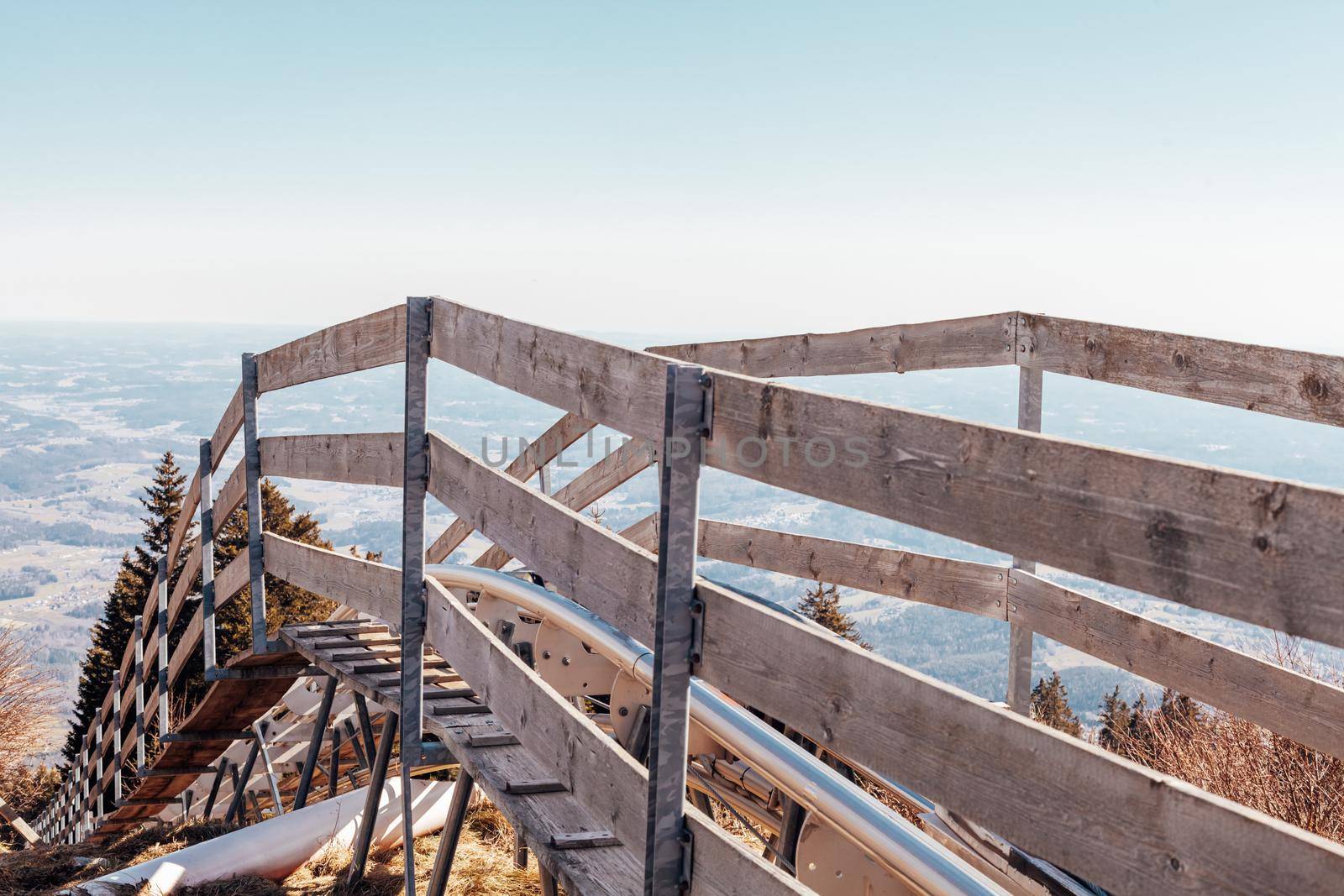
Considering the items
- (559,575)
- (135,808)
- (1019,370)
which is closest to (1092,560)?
(559,575)

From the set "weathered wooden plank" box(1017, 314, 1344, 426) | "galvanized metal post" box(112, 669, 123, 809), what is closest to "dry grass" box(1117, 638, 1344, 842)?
"weathered wooden plank" box(1017, 314, 1344, 426)

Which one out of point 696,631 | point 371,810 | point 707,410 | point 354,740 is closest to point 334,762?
point 354,740

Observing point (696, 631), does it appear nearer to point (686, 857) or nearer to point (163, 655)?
point (686, 857)

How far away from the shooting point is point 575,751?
2.62m

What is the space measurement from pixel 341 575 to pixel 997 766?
12.5 ft

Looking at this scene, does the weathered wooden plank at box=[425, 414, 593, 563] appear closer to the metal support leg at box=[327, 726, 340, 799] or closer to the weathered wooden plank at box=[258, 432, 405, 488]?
the weathered wooden plank at box=[258, 432, 405, 488]

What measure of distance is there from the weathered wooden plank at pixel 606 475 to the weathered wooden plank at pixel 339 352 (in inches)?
53.4

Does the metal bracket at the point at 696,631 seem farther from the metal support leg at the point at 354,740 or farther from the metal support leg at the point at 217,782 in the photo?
the metal support leg at the point at 217,782

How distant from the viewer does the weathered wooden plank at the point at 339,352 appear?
3.87m

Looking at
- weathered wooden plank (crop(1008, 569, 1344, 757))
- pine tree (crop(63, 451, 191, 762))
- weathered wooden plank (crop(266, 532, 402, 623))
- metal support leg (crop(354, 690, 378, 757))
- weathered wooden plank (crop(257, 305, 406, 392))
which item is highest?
weathered wooden plank (crop(257, 305, 406, 392))

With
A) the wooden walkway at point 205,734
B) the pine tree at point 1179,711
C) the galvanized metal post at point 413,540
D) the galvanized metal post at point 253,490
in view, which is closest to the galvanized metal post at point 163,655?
the wooden walkway at point 205,734

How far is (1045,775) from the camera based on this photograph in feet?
4.80

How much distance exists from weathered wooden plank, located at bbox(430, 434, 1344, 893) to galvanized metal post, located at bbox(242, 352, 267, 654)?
376 centimetres

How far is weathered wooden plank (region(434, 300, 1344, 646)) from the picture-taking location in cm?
117
